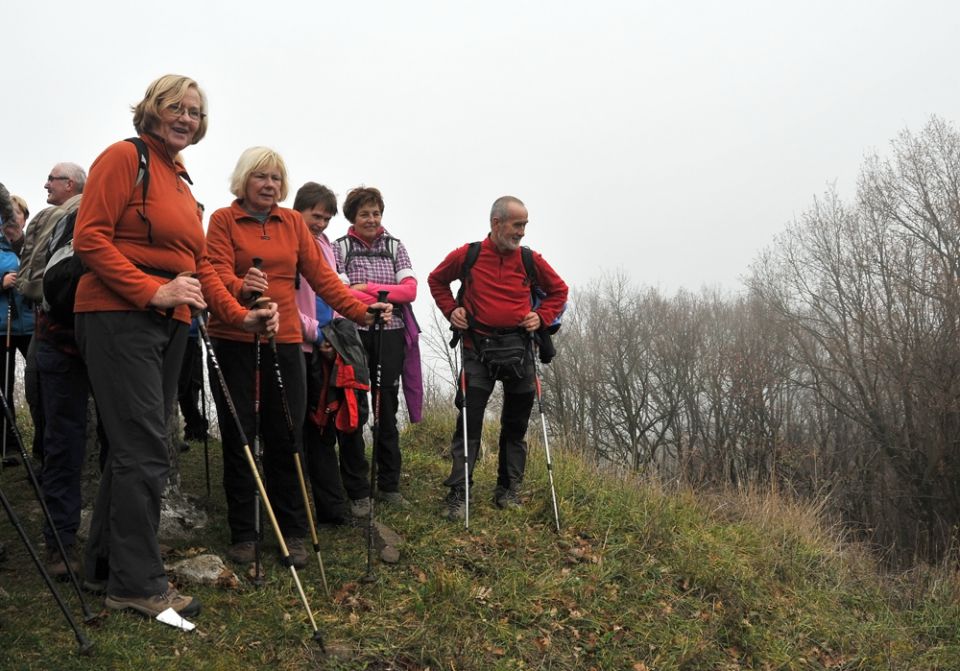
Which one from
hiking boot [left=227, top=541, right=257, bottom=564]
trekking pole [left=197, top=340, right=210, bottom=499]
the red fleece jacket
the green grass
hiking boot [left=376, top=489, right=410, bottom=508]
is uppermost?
the red fleece jacket

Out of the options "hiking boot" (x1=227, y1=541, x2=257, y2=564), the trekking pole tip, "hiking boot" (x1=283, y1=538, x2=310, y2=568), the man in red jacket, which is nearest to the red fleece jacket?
the man in red jacket

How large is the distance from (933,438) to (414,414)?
878 inches

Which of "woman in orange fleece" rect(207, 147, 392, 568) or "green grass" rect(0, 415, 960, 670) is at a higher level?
"woman in orange fleece" rect(207, 147, 392, 568)

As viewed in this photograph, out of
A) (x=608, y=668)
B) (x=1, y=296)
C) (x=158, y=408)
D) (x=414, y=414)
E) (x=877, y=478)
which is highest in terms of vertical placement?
(x=1, y=296)

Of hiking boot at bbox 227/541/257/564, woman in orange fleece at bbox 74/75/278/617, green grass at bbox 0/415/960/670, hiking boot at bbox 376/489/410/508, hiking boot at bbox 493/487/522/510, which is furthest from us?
hiking boot at bbox 493/487/522/510

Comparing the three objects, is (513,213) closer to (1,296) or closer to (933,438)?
(1,296)

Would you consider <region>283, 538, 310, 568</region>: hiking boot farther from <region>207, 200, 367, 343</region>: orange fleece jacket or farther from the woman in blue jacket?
the woman in blue jacket

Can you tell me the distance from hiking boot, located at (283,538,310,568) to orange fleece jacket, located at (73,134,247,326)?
1689 millimetres

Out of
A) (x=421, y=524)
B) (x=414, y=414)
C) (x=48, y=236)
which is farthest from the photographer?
(x=414, y=414)

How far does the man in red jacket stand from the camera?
6004mm

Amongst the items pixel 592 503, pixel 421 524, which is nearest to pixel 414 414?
pixel 421 524

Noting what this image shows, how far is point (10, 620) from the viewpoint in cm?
367

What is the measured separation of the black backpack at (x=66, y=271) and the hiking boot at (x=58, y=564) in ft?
4.22

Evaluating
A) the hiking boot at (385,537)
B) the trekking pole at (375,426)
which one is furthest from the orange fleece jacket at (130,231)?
the hiking boot at (385,537)
